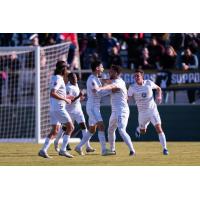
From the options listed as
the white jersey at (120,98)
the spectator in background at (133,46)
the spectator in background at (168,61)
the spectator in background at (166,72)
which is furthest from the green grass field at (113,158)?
the spectator in background at (133,46)

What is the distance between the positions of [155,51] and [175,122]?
7.89ft

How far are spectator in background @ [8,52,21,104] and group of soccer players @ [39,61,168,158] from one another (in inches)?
273

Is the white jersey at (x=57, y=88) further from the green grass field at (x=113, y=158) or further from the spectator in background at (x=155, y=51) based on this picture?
the spectator in background at (x=155, y=51)

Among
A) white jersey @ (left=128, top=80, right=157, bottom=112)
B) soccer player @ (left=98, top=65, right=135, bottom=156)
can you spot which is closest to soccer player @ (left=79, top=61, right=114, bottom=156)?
soccer player @ (left=98, top=65, right=135, bottom=156)

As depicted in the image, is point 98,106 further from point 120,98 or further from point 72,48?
point 72,48

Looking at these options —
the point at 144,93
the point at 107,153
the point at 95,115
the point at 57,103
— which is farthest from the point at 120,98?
the point at 57,103

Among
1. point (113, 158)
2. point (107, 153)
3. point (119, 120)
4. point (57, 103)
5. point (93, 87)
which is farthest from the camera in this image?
point (107, 153)

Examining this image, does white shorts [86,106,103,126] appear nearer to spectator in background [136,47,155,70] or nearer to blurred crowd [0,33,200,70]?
blurred crowd [0,33,200,70]

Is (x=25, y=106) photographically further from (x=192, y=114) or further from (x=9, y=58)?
(x=192, y=114)

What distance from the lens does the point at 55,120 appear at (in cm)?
2016

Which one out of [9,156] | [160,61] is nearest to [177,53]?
[160,61]

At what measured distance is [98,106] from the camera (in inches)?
840

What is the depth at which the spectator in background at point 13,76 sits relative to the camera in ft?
97.2

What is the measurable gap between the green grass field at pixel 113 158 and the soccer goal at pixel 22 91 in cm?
383
